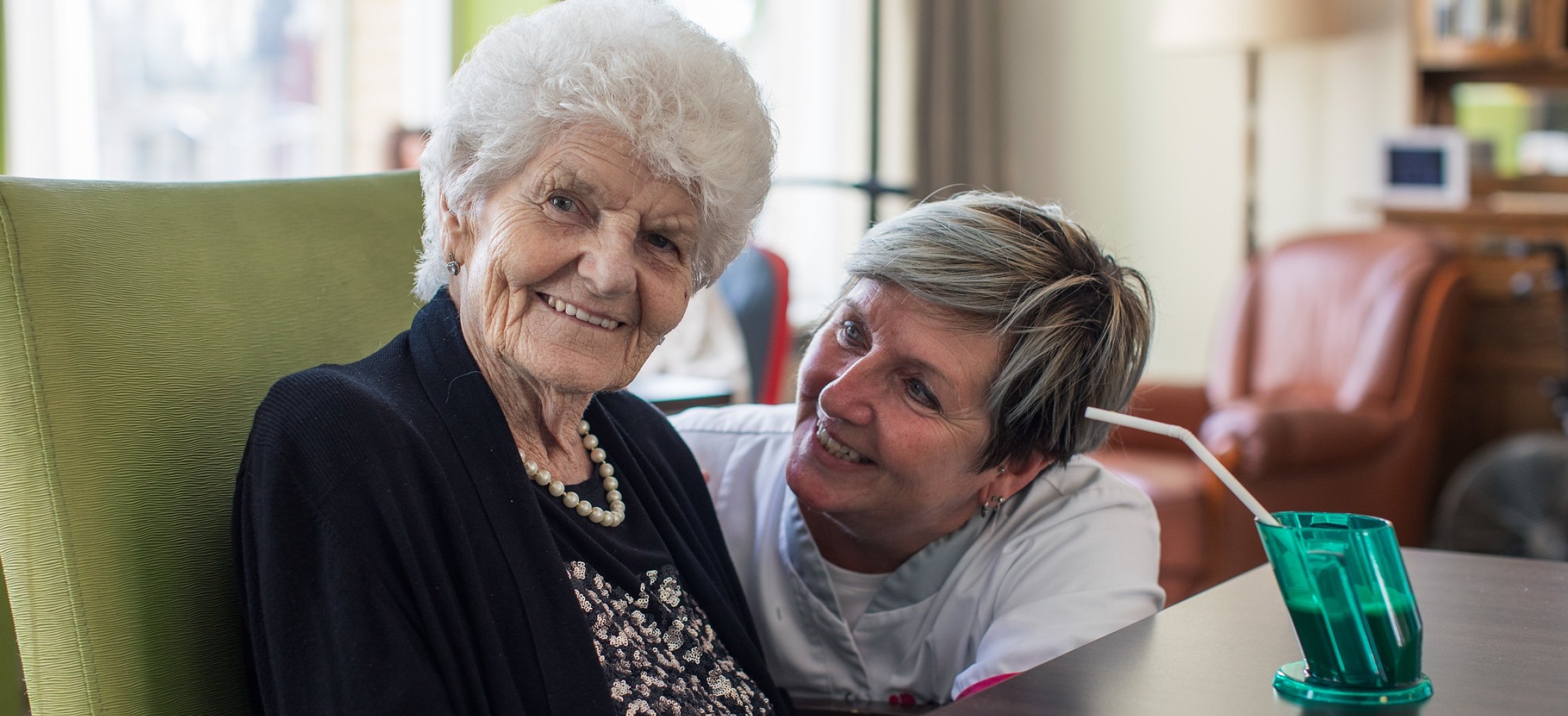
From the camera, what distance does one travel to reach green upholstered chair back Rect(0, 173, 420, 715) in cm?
104

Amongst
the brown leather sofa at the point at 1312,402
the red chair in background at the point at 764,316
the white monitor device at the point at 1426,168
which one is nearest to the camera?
the red chair in background at the point at 764,316

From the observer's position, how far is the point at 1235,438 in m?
3.38

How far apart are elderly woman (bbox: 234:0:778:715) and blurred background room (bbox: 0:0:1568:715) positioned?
1076 mm

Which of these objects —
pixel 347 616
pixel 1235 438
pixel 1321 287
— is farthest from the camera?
pixel 1321 287

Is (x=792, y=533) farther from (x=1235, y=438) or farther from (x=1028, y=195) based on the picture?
(x=1028, y=195)

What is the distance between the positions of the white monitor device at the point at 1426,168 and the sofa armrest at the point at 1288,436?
3.32ft

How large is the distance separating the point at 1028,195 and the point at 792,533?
4015 millimetres

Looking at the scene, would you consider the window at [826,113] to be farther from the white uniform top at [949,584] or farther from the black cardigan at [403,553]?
the black cardigan at [403,553]

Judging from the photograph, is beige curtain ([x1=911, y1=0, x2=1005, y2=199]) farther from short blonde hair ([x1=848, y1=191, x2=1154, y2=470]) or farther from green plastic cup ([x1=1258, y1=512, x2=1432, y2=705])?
green plastic cup ([x1=1258, y1=512, x2=1432, y2=705])

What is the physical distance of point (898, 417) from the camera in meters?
1.45

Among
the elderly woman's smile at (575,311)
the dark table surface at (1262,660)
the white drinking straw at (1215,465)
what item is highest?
the elderly woman's smile at (575,311)

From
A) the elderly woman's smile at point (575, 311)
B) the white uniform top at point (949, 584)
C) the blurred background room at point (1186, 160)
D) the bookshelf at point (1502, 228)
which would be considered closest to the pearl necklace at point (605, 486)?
the elderly woman's smile at point (575, 311)

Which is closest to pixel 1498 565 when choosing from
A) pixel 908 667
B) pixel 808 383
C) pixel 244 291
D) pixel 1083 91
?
pixel 908 667

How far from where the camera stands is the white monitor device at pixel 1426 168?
14.0 feet
